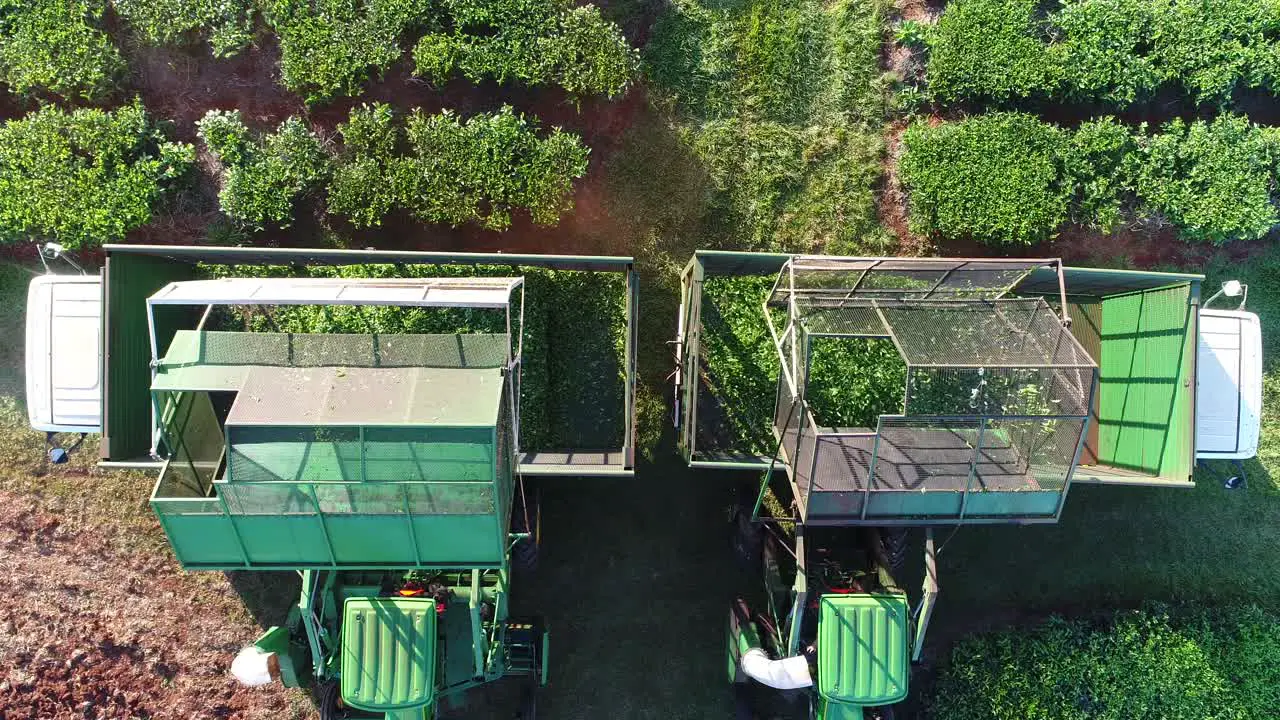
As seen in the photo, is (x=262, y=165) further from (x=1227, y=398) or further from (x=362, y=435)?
(x=1227, y=398)

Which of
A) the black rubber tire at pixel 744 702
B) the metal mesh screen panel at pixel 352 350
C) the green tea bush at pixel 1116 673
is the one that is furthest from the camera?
the black rubber tire at pixel 744 702

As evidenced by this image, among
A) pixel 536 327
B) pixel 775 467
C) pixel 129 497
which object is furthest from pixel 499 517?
pixel 129 497

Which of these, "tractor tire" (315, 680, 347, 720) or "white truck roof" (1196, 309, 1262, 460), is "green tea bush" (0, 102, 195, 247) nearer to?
"tractor tire" (315, 680, 347, 720)

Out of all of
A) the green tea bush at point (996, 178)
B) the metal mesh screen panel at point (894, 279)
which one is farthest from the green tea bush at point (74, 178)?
the green tea bush at point (996, 178)

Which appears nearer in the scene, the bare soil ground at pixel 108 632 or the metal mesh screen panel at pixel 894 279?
the metal mesh screen panel at pixel 894 279

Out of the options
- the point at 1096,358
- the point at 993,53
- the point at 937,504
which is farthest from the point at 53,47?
the point at 1096,358

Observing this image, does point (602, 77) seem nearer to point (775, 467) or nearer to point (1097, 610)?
point (775, 467)

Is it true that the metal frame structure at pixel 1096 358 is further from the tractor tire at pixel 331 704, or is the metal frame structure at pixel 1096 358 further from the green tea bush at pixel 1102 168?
the tractor tire at pixel 331 704
